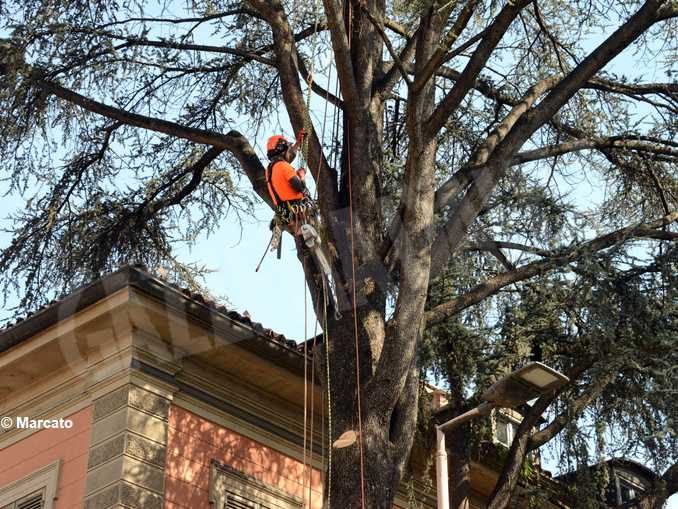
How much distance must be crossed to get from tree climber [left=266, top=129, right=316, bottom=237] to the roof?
1.31m

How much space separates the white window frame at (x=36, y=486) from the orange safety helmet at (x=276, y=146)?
3.72 metres

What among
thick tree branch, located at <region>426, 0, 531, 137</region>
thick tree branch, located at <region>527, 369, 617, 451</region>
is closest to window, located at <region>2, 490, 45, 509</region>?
thick tree branch, located at <region>527, 369, 617, 451</region>

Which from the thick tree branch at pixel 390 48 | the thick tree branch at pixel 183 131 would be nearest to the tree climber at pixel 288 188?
the thick tree branch at pixel 183 131

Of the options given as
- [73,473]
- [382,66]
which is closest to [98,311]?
[73,473]

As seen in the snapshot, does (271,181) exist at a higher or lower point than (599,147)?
lower

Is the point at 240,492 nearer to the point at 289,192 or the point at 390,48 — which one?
the point at 289,192

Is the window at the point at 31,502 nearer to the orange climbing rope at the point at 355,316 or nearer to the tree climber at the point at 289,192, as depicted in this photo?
the tree climber at the point at 289,192

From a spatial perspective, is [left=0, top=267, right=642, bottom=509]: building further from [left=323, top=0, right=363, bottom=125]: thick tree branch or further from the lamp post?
[left=323, top=0, right=363, bottom=125]: thick tree branch

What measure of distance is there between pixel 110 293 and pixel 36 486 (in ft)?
6.85

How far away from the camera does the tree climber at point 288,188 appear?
12.2 metres

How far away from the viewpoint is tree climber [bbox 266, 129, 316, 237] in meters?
12.2

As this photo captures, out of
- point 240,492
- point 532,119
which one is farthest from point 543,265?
point 240,492

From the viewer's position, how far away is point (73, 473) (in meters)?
12.8

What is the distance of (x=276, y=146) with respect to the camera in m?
12.4
